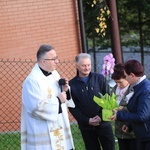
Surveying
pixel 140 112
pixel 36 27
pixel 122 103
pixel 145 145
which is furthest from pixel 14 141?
pixel 140 112

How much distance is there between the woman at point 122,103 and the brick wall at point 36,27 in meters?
3.57

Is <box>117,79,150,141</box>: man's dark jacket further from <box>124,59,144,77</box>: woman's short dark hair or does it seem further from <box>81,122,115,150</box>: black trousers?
<box>81,122,115,150</box>: black trousers

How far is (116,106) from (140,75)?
54 centimetres

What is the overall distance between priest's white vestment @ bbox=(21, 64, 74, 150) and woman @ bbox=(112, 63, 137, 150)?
2.60 feet

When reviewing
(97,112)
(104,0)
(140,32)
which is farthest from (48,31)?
(140,32)

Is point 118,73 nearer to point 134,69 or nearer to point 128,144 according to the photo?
point 134,69

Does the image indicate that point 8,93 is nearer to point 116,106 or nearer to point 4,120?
point 4,120

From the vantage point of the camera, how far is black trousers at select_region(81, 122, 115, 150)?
529 centimetres

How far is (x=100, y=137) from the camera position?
534cm

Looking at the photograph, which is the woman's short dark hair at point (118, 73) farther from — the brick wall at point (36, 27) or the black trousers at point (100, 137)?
the brick wall at point (36, 27)

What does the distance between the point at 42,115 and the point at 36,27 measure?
4.34 metres

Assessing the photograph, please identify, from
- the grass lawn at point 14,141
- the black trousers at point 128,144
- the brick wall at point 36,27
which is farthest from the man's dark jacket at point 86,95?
the brick wall at point 36,27

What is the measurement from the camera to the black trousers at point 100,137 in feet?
17.3

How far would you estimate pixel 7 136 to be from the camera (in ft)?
26.0
